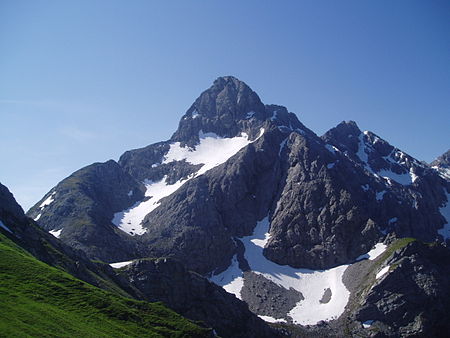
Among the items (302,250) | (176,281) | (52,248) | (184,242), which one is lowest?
(52,248)

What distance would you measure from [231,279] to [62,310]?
433 ft

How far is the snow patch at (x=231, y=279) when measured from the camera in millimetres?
177887

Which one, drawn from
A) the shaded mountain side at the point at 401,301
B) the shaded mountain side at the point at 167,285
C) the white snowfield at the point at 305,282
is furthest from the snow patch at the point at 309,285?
the shaded mountain side at the point at 167,285

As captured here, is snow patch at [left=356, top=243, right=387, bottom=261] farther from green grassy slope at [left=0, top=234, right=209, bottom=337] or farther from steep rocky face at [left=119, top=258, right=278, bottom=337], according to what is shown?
green grassy slope at [left=0, top=234, right=209, bottom=337]

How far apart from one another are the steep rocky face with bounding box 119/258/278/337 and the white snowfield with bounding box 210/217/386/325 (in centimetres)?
3058

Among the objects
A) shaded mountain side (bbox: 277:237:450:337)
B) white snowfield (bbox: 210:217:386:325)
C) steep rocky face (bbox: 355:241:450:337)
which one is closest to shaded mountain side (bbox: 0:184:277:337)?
shaded mountain side (bbox: 277:237:450:337)

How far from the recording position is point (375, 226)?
184m

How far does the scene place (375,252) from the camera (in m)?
175

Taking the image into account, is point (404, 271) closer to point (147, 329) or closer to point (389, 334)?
point (389, 334)

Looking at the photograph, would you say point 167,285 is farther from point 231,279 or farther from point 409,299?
point 409,299

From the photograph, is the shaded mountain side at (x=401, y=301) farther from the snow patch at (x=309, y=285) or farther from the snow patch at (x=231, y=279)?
the snow patch at (x=231, y=279)

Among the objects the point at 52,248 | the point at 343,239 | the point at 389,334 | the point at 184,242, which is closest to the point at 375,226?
the point at 343,239

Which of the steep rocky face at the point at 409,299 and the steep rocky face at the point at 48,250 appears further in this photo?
the steep rocky face at the point at 409,299

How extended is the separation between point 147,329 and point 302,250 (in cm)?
13705
